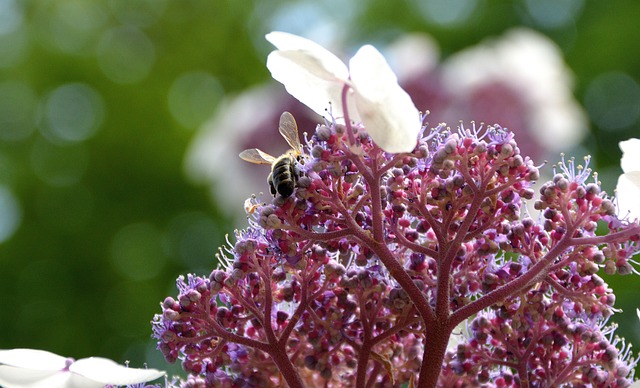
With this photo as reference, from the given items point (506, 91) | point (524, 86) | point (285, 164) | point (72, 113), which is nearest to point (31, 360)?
point (285, 164)

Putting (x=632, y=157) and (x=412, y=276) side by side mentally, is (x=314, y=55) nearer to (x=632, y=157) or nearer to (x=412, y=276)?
(x=412, y=276)

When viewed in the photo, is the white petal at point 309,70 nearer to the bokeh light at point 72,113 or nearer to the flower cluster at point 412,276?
the flower cluster at point 412,276

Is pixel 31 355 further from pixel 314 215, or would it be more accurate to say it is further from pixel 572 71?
pixel 572 71

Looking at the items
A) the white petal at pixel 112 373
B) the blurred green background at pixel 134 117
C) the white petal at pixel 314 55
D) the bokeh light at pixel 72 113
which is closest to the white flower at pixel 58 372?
the white petal at pixel 112 373

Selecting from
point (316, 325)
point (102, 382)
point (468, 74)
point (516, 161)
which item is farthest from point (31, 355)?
point (468, 74)

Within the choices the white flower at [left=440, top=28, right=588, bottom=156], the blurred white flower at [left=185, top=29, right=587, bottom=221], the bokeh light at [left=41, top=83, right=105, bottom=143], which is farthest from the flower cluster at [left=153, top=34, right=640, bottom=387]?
the bokeh light at [left=41, top=83, right=105, bottom=143]
